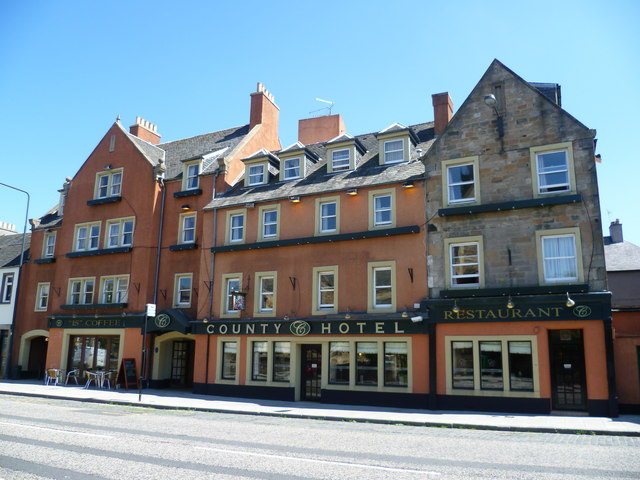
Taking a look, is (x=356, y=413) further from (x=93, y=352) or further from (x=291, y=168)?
(x=93, y=352)

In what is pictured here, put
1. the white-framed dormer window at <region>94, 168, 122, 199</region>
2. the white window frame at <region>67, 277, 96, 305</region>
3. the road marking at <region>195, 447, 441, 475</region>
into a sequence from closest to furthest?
the road marking at <region>195, 447, 441, 475</region>, the white window frame at <region>67, 277, 96, 305</region>, the white-framed dormer window at <region>94, 168, 122, 199</region>

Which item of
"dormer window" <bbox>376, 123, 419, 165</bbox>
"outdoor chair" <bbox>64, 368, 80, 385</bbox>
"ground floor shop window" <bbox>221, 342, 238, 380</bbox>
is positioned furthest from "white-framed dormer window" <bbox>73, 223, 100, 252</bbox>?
"dormer window" <bbox>376, 123, 419, 165</bbox>

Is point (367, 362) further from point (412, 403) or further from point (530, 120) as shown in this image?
point (530, 120)

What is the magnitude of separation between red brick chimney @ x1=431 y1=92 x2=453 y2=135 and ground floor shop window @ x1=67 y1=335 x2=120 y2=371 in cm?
2020

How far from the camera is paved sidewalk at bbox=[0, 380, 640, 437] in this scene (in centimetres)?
1456

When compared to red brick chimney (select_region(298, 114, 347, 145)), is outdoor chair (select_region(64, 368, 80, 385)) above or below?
below

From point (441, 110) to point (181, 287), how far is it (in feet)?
52.7

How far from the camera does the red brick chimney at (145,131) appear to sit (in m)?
35.7

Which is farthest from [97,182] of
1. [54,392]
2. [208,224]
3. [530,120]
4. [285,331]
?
[530,120]

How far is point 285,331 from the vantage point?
22.6 metres

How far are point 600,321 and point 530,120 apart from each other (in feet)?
25.5

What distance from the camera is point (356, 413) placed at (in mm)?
17562

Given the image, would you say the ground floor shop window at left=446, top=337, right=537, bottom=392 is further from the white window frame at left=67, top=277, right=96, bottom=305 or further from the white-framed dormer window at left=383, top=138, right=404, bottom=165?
the white window frame at left=67, top=277, right=96, bottom=305

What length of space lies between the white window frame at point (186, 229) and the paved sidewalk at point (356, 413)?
26.0 ft
